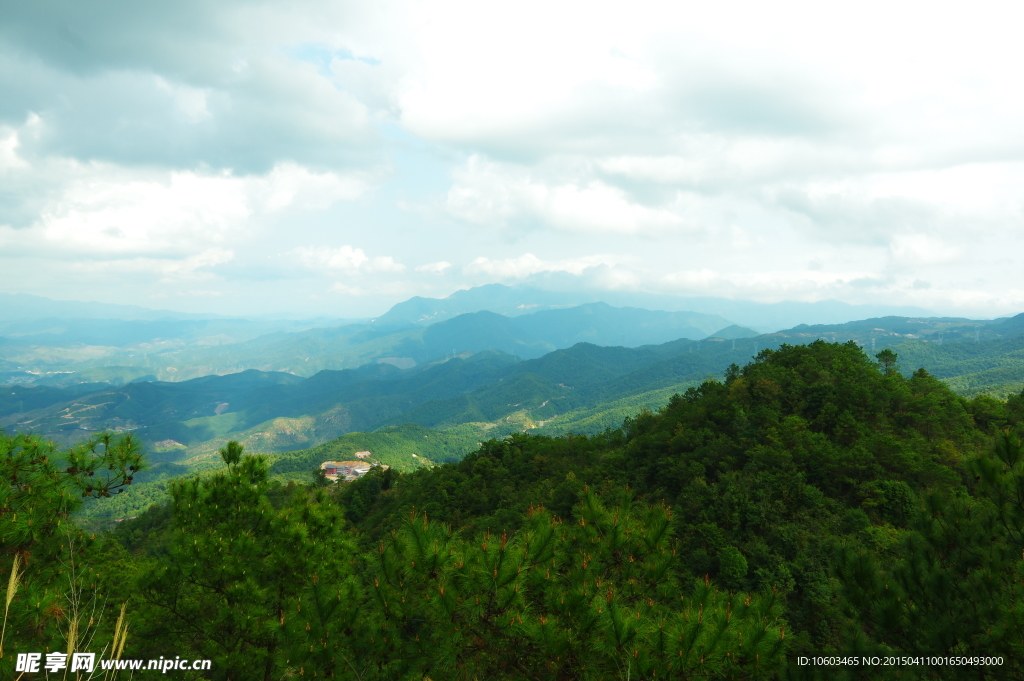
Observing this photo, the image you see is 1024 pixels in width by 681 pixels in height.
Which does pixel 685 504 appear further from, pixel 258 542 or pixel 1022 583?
pixel 258 542

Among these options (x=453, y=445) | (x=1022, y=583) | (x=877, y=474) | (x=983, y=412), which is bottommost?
(x=453, y=445)

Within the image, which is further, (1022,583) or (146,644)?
(146,644)

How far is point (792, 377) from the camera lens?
32.6m

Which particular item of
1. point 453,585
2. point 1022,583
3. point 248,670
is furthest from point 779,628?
point 248,670

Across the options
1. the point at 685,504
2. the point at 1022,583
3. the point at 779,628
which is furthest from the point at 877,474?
the point at 779,628

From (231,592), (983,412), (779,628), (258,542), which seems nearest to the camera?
(779,628)

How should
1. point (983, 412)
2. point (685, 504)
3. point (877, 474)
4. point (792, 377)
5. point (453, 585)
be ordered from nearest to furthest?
point (453, 585) < point (877, 474) < point (685, 504) < point (983, 412) < point (792, 377)

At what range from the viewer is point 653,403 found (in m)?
155

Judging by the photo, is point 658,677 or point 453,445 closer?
point 658,677

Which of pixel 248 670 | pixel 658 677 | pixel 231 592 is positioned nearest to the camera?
pixel 658 677

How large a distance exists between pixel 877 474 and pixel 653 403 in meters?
138

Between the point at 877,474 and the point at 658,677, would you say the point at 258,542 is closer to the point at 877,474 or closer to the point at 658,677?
the point at 658,677

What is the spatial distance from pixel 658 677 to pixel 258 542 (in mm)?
6749

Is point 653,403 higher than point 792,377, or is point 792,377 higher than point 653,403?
point 792,377
